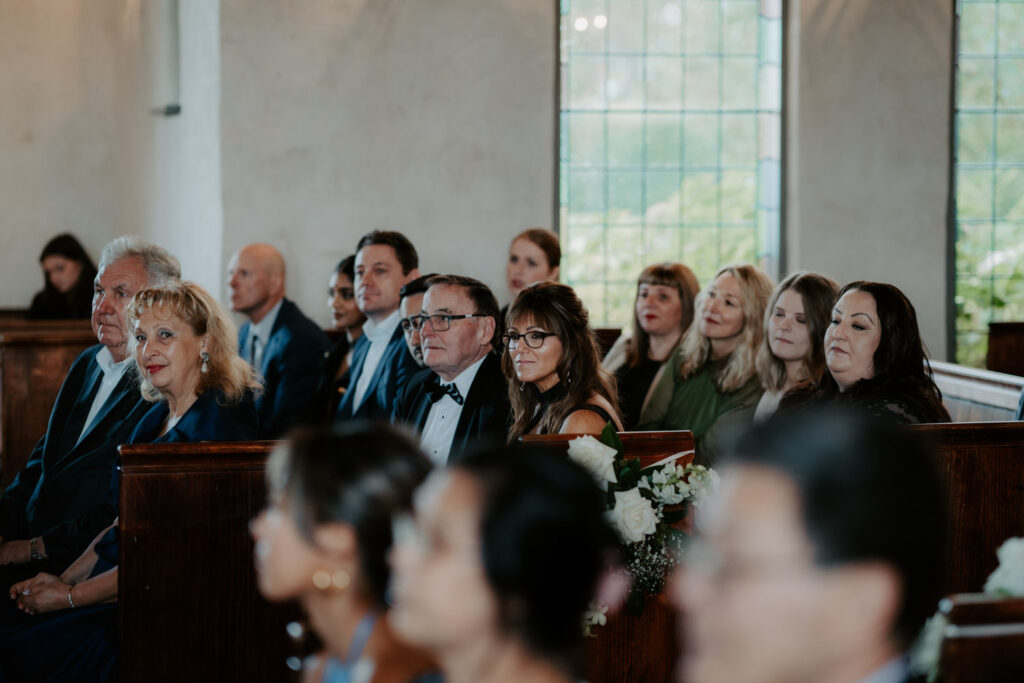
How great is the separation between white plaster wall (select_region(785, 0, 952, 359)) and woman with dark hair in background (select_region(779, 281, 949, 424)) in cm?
414

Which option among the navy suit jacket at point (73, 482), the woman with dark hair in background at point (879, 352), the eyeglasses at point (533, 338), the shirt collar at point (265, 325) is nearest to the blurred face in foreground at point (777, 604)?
the eyeglasses at point (533, 338)

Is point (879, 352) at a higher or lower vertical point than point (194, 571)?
higher

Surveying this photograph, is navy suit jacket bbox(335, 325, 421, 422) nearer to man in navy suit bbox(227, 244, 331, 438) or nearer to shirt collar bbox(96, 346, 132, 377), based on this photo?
man in navy suit bbox(227, 244, 331, 438)

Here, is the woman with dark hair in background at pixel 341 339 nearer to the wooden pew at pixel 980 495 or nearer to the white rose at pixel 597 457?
the white rose at pixel 597 457

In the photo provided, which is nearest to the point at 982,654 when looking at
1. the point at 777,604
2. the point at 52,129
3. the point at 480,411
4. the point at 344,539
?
the point at 777,604

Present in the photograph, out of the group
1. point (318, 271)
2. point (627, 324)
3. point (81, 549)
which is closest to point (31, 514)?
point (81, 549)

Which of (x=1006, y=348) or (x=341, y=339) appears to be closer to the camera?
(x=341, y=339)

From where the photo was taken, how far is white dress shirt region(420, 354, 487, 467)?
12.9 feet

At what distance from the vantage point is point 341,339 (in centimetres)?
621

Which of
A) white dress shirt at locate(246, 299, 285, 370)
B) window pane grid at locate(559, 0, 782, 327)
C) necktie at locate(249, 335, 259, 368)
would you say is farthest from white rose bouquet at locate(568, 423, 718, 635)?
window pane grid at locate(559, 0, 782, 327)

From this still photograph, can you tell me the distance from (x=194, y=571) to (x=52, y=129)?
826 centimetres

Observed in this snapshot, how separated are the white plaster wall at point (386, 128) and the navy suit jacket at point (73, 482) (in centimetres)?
363

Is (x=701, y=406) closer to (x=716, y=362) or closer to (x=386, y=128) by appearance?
(x=716, y=362)

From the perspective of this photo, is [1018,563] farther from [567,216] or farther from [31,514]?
[567,216]
